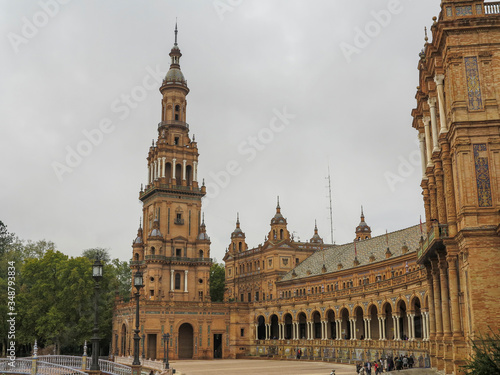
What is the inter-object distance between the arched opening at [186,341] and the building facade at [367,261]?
153 mm

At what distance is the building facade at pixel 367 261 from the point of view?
2642 centimetres

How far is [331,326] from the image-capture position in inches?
2795

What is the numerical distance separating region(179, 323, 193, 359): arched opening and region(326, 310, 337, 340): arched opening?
70.6 feet

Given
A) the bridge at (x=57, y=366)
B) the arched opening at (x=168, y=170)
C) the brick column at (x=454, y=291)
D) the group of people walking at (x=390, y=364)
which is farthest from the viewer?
the arched opening at (x=168, y=170)

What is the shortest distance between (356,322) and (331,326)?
6.59m

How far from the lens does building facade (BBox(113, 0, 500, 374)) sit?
1040 inches

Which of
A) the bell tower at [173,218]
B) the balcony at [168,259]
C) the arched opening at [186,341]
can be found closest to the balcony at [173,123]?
the bell tower at [173,218]

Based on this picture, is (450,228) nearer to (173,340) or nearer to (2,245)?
(173,340)

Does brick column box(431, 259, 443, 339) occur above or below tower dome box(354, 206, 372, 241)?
below

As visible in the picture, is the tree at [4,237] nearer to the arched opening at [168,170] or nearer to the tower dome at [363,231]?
the arched opening at [168,170]

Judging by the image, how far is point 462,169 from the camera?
86.6 feet

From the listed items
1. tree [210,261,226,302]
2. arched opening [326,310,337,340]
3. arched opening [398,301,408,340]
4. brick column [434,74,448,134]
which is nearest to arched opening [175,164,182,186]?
tree [210,261,226,302]

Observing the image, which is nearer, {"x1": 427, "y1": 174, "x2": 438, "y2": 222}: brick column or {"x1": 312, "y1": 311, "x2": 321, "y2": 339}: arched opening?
{"x1": 427, "y1": 174, "x2": 438, "y2": 222}: brick column

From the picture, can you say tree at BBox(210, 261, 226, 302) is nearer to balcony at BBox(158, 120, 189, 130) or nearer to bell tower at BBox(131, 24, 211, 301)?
bell tower at BBox(131, 24, 211, 301)
